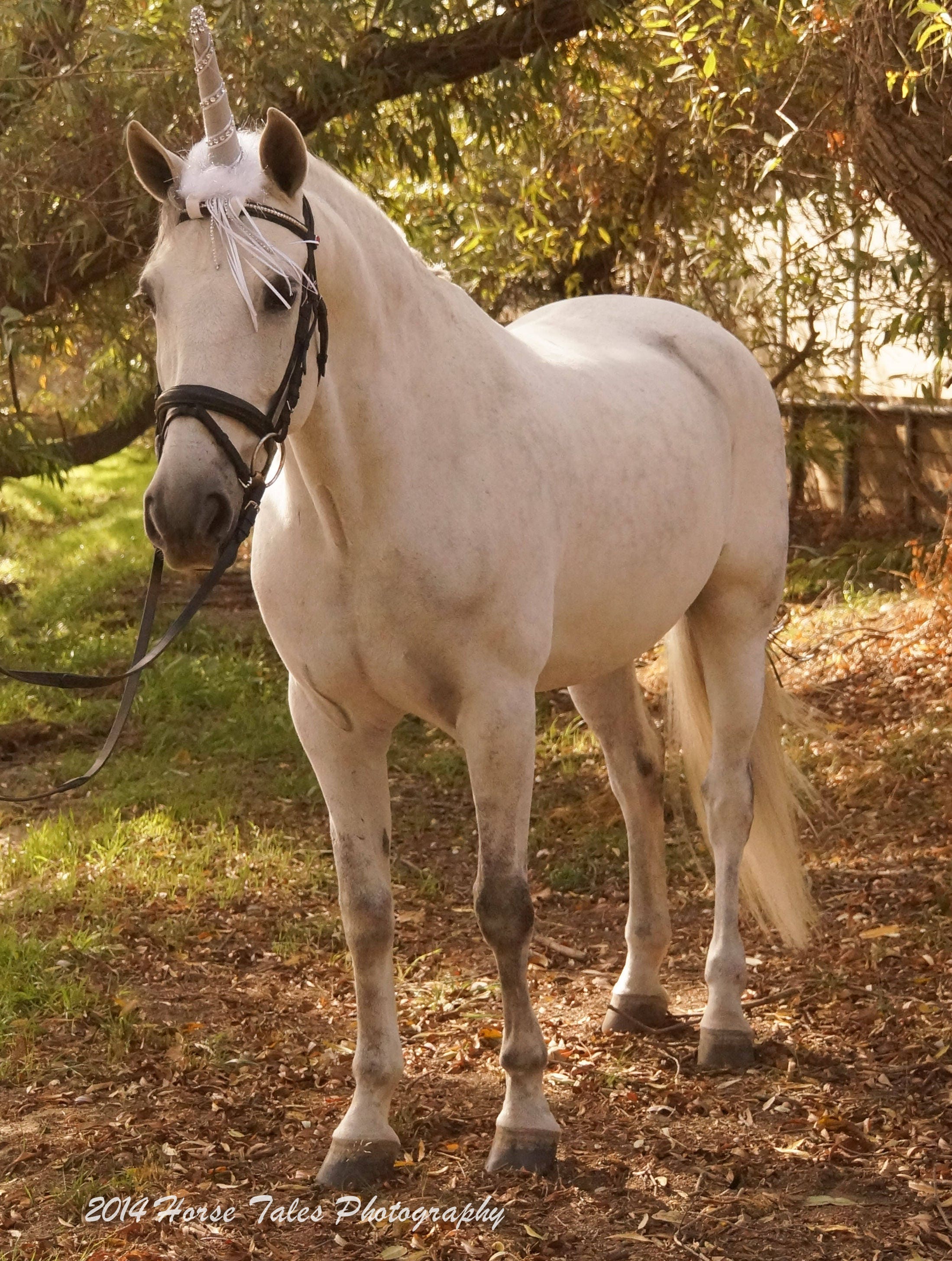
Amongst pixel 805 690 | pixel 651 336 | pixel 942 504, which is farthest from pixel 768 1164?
pixel 942 504

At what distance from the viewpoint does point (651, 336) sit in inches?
155

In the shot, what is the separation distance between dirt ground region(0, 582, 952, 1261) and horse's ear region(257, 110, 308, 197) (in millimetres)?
2008

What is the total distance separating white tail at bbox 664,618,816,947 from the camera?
405 cm

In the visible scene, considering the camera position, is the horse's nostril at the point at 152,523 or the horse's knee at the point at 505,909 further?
the horse's knee at the point at 505,909

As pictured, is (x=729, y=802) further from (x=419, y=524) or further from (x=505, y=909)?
(x=419, y=524)

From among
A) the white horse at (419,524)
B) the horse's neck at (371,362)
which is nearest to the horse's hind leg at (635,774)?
the white horse at (419,524)

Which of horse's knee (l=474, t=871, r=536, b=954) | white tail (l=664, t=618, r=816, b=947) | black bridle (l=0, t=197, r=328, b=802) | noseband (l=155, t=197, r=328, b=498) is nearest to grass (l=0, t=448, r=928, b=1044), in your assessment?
white tail (l=664, t=618, r=816, b=947)

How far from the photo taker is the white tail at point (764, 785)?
4.05 meters

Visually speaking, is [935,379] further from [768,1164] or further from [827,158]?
[768,1164]

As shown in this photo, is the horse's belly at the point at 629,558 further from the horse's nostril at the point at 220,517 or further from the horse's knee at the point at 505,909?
the horse's nostril at the point at 220,517

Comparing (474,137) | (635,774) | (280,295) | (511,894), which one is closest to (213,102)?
(280,295)

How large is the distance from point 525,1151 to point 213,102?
219 centimetres

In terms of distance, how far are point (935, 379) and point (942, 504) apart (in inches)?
79.7

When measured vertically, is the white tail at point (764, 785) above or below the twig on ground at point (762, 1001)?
above
